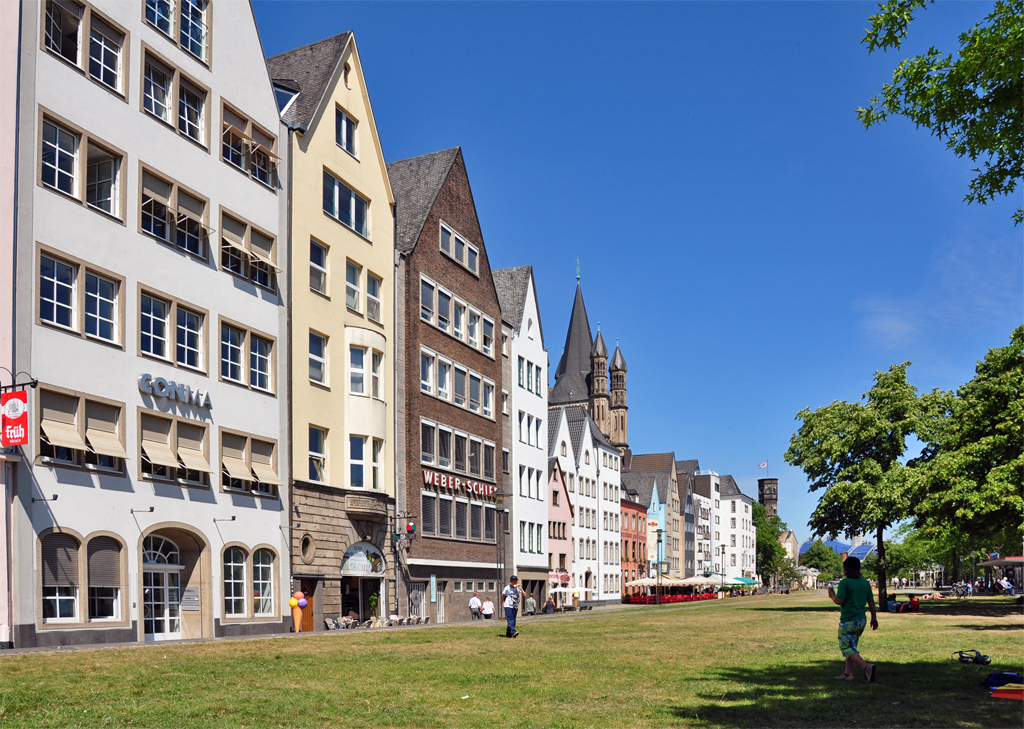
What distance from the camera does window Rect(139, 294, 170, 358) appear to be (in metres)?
32.1

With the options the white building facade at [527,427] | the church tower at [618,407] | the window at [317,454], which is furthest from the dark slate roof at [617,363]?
the window at [317,454]

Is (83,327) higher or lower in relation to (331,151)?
lower

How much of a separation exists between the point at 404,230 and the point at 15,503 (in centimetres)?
2841

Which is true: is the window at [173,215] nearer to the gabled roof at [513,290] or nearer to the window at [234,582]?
the window at [234,582]

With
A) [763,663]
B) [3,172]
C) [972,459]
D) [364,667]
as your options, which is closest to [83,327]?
[3,172]

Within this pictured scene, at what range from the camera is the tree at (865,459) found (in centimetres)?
5119

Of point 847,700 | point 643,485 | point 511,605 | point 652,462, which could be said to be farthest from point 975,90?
point 652,462

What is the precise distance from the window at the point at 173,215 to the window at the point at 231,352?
2.78m

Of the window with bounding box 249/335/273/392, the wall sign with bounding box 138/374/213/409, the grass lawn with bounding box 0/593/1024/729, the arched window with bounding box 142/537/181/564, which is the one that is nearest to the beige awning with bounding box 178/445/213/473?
the wall sign with bounding box 138/374/213/409

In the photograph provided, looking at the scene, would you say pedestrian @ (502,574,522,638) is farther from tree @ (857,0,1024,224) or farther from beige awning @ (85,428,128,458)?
tree @ (857,0,1024,224)

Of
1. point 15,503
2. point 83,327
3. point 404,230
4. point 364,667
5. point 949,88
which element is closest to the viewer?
point 949,88

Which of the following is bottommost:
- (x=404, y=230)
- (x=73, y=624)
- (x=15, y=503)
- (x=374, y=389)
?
(x=73, y=624)

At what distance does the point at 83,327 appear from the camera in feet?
96.1

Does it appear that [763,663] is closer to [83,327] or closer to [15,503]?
[15,503]
